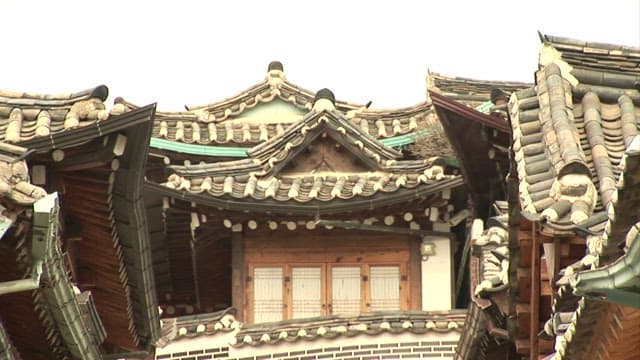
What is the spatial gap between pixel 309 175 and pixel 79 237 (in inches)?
598

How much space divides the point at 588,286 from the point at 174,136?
1072 inches

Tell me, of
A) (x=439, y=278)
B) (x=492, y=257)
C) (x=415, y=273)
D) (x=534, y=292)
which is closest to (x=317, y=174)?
(x=415, y=273)

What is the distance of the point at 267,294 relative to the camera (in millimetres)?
36656

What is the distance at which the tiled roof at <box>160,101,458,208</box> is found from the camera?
35.5m

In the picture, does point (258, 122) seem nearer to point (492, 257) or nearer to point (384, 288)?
point (384, 288)

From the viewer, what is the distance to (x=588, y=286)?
12625 millimetres

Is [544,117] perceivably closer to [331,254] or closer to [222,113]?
[331,254]

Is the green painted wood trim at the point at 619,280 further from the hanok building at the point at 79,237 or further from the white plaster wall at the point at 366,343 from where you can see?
the white plaster wall at the point at 366,343

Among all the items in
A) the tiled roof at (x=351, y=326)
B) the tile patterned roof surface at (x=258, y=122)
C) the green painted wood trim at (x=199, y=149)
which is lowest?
the tiled roof at (x=351, y=326)

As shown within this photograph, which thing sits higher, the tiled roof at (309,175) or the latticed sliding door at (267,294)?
the tiled roof at (309,175)

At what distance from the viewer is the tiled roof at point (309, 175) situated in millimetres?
35531

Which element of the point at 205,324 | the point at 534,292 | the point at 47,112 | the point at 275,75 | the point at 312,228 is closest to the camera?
the point at 534,292

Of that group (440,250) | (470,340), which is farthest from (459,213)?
(470,340)

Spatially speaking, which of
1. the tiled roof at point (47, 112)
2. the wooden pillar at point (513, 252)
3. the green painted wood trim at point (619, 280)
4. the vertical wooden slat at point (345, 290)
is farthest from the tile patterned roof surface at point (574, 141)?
the vertical wooden slat at point (345, 290)
